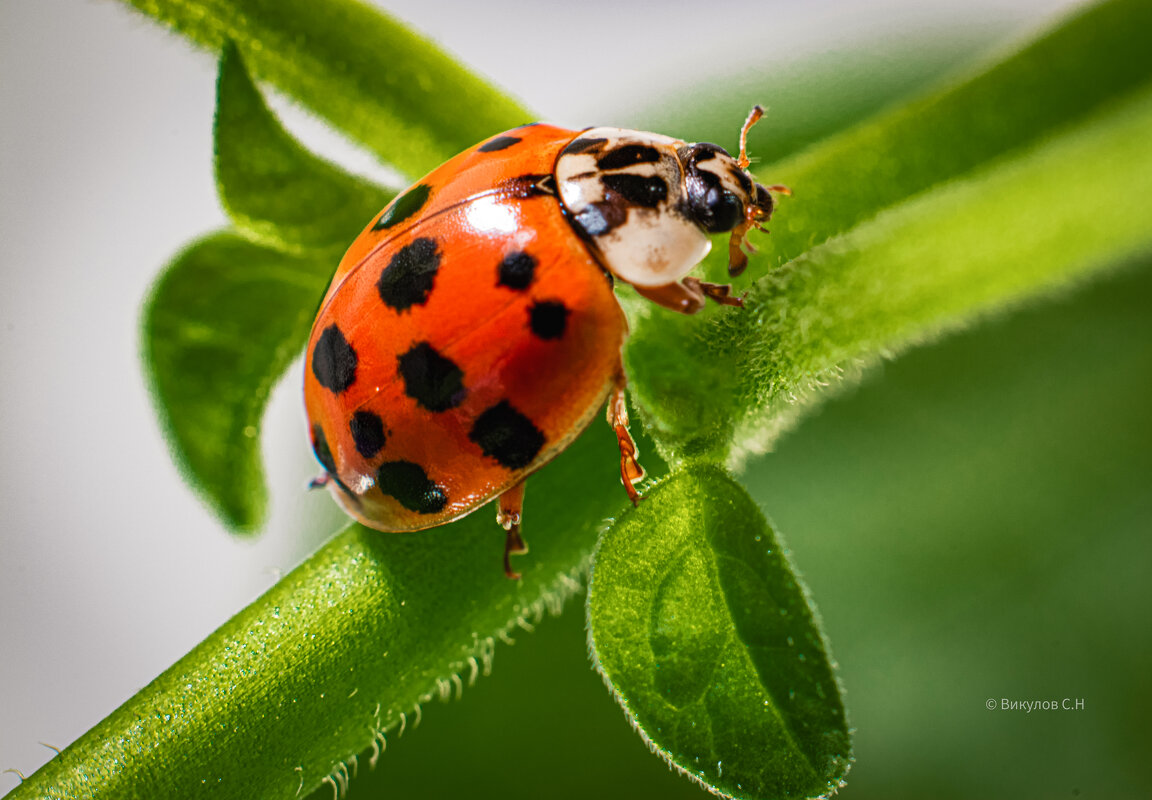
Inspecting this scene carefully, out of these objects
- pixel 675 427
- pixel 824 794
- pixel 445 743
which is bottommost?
pixel 445 743

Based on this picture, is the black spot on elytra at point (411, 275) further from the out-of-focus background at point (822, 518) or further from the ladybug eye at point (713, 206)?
the out-of-focus background at point (822, 518)

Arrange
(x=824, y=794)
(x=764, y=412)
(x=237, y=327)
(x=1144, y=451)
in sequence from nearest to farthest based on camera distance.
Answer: (x=824, y=794) < (x=764, y=412) < (x=237, y=327) < (x=1144, y=451)

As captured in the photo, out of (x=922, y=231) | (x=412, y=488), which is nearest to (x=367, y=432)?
(x=412, y=488)

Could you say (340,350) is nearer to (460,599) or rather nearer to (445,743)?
(460,599)

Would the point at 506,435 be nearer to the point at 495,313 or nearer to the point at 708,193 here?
the point at 495,313

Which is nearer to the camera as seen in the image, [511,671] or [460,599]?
[460,599]

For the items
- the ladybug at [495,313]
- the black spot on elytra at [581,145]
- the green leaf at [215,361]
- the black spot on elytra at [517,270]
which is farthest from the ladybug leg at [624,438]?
the green leaf at [215,361]

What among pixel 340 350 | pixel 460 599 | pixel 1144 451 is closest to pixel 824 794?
pixel 460 599
